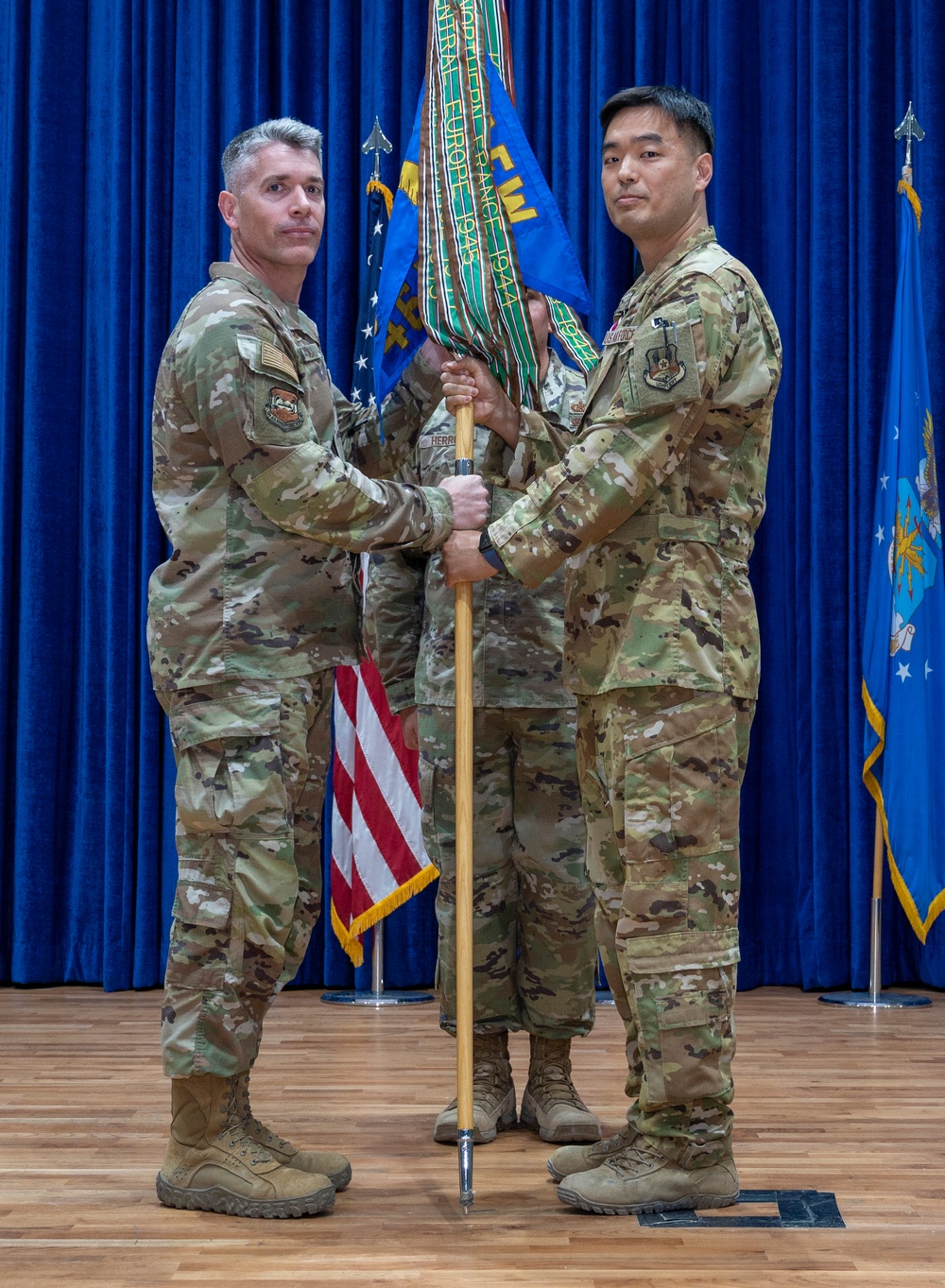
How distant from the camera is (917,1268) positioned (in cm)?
Answer: 212

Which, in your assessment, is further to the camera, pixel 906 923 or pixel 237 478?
pixel 906 923

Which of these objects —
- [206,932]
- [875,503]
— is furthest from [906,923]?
[206,932]

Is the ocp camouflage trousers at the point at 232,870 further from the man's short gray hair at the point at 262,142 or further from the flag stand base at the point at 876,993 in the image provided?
the flag stand base at the point at 876,993

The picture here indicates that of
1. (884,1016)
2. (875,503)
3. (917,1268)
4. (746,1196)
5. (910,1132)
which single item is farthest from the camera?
(875,503)

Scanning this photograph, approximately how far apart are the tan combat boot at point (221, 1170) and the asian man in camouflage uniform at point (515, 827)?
0.59m

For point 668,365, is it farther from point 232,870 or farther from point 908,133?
point 908,133

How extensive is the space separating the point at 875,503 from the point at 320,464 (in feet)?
8.96

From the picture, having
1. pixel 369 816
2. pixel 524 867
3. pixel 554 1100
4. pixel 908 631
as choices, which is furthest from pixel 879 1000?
pixel 524 867

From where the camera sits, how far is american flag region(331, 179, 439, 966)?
4.50 m

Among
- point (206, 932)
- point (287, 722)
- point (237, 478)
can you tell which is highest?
point (237, 478)

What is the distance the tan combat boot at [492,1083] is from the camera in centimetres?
290

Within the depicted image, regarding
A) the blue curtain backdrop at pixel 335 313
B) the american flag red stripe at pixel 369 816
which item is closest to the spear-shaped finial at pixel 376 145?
the blue curtain backdrop at pixel 335 313

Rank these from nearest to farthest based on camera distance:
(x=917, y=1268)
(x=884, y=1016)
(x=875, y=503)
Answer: (x=917, y=1268), (x=884, y=1016), (x=875, y=503)

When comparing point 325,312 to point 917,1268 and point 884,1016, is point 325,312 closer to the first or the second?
point 884,1016
